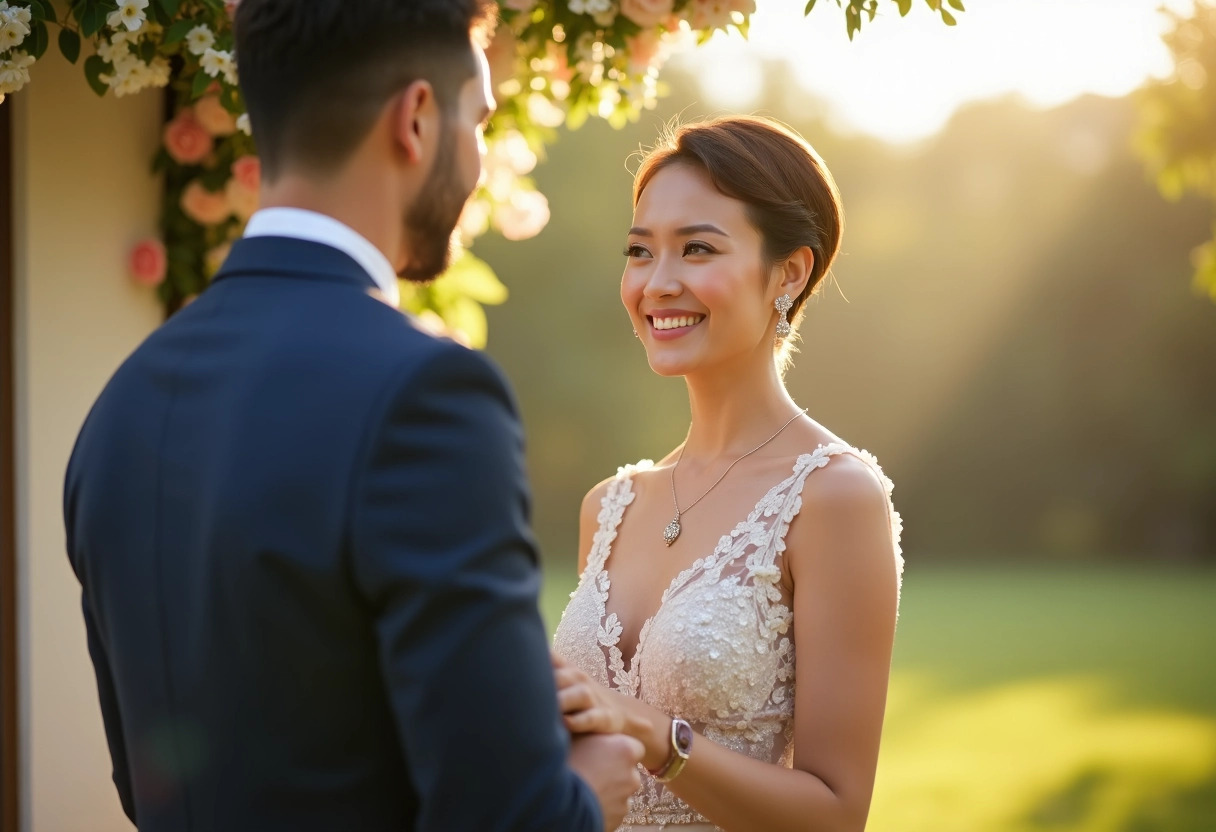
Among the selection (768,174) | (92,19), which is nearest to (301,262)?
(768,174)

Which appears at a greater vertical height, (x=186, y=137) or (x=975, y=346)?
(x=975, y=346)

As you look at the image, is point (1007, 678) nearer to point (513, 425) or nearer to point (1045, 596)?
point (1045, 596)

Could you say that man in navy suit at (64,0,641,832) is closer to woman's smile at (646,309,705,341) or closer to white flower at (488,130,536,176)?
woman's smile at (646,309,705,341)

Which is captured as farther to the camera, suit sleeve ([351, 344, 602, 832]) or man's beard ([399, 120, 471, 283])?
man's beard ([399, 120, 471, 283])

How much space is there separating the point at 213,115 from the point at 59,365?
37.4 inches

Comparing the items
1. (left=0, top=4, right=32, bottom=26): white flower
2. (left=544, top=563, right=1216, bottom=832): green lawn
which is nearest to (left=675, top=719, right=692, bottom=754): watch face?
(left=0, top=4, right=32, bottom=26): white flower

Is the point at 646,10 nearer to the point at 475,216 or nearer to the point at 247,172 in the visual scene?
the point at 475,216

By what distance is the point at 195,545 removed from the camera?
4.85 feet

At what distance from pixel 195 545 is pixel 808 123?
42316 mm

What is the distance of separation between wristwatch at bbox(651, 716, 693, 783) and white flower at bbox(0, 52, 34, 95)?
2.21m

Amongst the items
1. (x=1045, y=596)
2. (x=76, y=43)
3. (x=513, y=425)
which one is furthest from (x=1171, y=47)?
(x=1045, y=596)

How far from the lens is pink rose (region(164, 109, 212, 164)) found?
4.09 m

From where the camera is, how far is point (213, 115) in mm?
4035

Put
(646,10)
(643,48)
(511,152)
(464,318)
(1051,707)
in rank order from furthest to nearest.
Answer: (1051,707), (464,318), (511,152), (643,48), (646,10)
